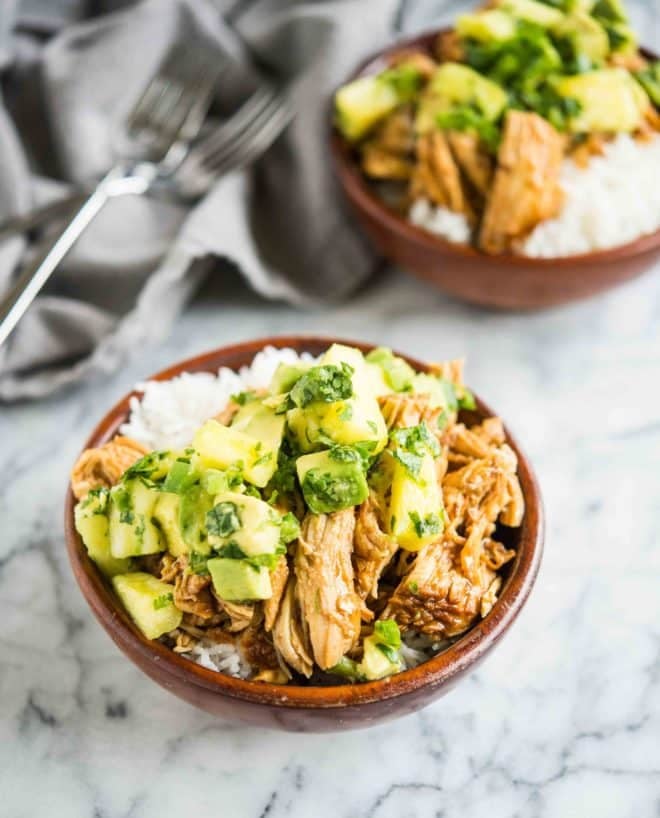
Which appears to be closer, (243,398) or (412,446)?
(412,446)

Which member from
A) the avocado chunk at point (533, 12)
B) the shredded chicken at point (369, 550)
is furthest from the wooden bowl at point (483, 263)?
the shredded chicken at point (369, 550)

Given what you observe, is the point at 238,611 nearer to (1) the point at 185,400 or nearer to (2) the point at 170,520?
(2) the point at 170,520

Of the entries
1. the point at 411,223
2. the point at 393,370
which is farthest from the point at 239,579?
the point at 411,223

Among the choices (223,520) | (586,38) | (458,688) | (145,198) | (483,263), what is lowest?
(458,688)

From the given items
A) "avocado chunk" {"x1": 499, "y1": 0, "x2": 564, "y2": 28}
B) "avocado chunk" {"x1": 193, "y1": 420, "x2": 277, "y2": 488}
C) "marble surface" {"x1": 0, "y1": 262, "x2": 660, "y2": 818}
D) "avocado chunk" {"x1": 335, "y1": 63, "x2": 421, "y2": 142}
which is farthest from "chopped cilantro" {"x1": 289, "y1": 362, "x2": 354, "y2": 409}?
"avocado chunk" {"x1": 499, "y1": 0, "x2": 564, "y2": 28}

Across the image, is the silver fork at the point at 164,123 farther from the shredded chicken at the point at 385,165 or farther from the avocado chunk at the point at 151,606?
the avocado chunk at the point at 151,606

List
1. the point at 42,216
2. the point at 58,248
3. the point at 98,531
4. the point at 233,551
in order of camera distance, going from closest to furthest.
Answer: the point at 233,551 → the point at 98,531 → the point at 58,248 → the point at 42,216
